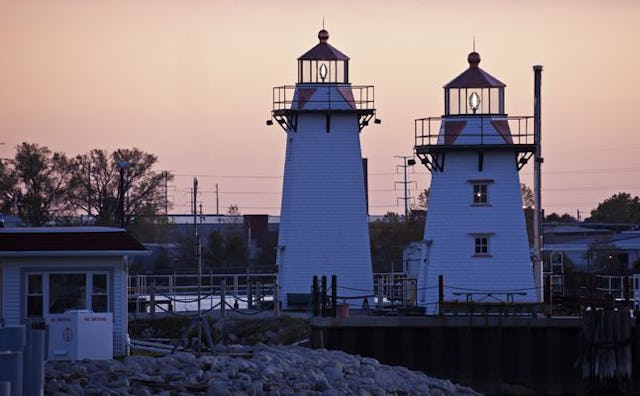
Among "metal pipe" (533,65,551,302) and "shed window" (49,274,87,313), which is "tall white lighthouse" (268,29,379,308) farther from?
"shed window" (49,274,87,313)

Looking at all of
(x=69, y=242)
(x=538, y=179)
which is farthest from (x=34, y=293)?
(x=538, y=179)

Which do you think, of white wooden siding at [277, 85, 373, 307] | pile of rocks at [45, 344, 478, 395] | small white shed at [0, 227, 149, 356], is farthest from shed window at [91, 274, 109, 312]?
white wooden siding at [277, 85, 373, 307]

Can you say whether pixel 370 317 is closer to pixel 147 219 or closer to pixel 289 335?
pixel 289 335

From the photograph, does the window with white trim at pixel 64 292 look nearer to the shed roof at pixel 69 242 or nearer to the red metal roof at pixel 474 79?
the shed roof at pixel 69 242

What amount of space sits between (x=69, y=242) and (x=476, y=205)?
17.8 m

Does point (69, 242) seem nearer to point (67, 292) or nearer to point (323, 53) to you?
point (67, 292)

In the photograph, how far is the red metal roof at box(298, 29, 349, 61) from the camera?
6047 cm

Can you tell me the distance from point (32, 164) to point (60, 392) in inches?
1938

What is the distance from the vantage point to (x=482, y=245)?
54125 millimetres

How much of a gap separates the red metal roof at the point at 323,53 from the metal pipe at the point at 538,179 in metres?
8.15

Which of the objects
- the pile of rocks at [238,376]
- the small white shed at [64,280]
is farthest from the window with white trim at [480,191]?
the small white shed at [64,280]

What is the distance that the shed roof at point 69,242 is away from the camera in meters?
39.8

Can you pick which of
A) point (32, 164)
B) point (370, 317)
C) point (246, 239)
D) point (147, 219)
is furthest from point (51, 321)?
point (246, 239)

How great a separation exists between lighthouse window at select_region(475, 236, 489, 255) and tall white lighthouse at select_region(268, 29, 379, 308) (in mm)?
6311
